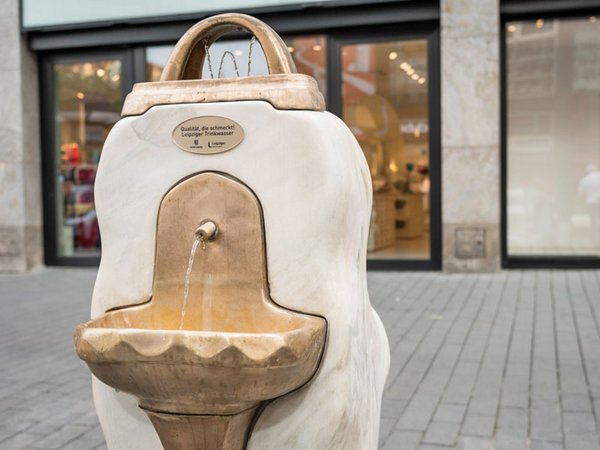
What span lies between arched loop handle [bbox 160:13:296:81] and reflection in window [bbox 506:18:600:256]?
8146 mm

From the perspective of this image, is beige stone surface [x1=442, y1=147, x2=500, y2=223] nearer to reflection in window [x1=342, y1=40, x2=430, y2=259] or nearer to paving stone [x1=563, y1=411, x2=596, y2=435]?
reflection in window [x1=342, y1=40, x2=430, y2=259]

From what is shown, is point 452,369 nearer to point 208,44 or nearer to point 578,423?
point 578,423

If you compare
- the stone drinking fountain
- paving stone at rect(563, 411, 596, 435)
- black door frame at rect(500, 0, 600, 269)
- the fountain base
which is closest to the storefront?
black door frame at rect(500, 0, 600, 269)

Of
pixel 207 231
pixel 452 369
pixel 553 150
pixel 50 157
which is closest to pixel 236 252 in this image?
pixel 207 231

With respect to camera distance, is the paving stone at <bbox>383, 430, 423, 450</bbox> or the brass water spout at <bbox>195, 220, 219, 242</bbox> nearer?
the brass water spout at <bbox>195, 220, 219, 242</bbox>

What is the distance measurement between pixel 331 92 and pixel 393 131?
103 cm

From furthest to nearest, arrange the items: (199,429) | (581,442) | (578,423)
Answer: (578,423) → (581,442) → (199,429)

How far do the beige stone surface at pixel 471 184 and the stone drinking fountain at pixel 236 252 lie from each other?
283 inches

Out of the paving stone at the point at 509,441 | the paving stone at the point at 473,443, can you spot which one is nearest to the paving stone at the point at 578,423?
the paving stone at the point at 509,441

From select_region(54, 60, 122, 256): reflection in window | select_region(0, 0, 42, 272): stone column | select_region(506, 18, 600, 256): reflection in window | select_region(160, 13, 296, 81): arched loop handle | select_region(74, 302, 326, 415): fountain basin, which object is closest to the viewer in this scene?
select_region(74, 302, 326, 415): fountain basin

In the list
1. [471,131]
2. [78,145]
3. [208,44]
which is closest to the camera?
[208,44]

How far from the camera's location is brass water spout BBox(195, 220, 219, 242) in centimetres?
211

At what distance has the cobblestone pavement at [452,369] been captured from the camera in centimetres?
384

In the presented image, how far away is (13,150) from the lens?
10.3 meters
